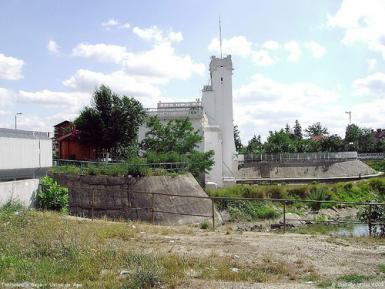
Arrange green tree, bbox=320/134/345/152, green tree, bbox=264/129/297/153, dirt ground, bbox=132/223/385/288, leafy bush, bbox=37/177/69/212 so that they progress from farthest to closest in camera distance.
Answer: green tree, bbox=320/134/345/152 < green tree, bbox=264/129/297/153 < leafy bush, bbox=37/177/69/212 < dirt ground, bbox=132/223/385/288

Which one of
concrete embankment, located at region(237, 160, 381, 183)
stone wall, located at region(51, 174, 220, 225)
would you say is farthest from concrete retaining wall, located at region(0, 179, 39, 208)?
concrete embankment, located at region(237, 160, 381, 183)

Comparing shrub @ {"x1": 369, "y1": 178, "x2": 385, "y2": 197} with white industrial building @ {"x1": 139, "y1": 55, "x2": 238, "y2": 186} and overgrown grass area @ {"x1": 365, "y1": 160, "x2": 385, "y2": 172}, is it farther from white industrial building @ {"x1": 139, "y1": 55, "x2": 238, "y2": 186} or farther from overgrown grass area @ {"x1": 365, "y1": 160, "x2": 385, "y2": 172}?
overgrown grass area @ {"x1": 365, "y1": 160, "x2": 385, "y2": 172}

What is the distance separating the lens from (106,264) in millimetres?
9625

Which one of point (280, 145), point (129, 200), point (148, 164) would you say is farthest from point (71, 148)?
point (280, 145)

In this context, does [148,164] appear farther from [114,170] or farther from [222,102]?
[222,102]

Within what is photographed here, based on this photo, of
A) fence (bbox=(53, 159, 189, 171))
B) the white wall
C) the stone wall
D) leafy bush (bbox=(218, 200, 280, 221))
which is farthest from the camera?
leafy bush (bbox=(218, 200, 280, 221))

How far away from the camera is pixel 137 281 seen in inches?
324

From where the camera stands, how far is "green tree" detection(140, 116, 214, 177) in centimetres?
3722

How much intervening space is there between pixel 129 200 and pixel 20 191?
8.83 metres

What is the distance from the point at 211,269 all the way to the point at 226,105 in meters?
41.4

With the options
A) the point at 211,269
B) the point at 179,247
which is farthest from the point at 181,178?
the point at 211,269

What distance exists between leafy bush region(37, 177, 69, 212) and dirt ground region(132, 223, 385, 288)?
7055 millimetres

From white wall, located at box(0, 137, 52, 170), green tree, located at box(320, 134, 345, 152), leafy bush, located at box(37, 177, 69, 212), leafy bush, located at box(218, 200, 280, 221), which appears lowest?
leafy bush, located at box(218, 200, 280, 221)

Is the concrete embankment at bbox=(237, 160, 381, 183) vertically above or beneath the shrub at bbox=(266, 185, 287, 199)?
above
